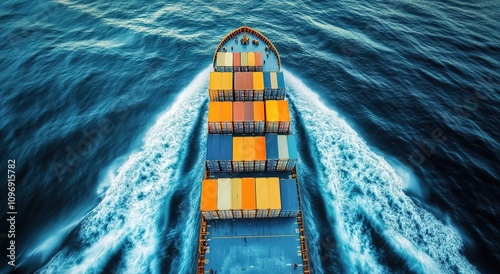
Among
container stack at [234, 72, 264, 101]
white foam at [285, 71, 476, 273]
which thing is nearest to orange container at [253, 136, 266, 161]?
container stack at [234, 72, 264, 101]

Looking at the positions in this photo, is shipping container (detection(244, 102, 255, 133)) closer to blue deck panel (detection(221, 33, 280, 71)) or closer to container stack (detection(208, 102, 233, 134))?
container stack (detection(208, 102, 233, 134))

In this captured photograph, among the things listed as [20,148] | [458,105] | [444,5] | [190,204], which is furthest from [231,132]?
[444,5]

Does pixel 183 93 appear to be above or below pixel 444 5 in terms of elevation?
below

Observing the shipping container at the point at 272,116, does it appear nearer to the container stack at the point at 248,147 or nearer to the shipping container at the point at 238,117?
the container stack at the point at 248,147

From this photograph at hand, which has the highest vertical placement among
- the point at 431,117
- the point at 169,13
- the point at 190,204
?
the point at 169,13

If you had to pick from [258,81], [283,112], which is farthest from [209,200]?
[258,81]

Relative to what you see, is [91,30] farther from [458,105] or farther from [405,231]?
[458,105]

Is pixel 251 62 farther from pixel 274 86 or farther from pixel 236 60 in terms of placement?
pixel 274 86
